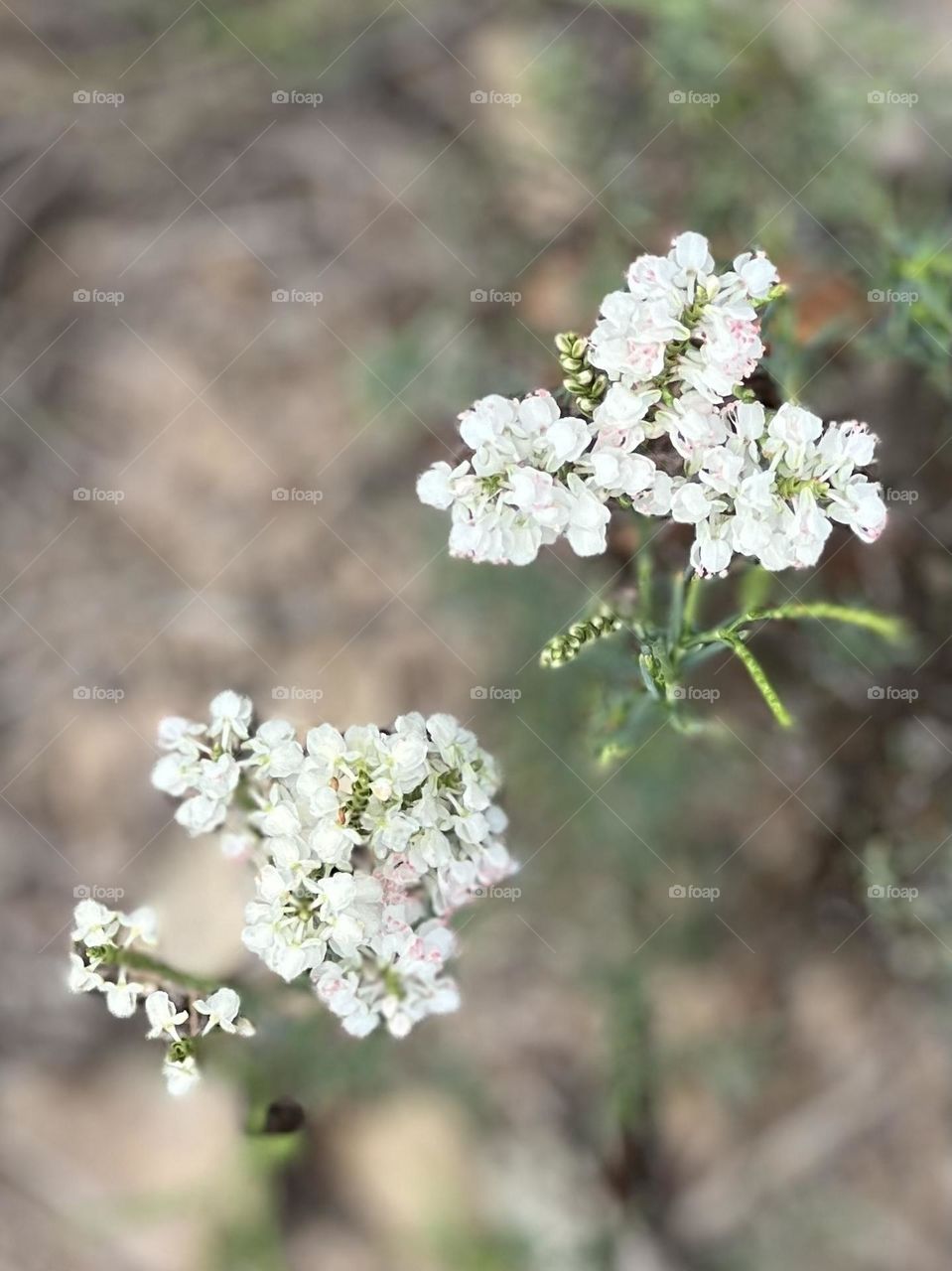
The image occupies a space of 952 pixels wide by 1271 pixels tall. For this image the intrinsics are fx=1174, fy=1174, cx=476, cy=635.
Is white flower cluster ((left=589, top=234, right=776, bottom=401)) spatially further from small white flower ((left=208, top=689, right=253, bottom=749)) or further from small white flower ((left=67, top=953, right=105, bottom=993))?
small white flower ((left=67, top=953, right=105, bottom=993))

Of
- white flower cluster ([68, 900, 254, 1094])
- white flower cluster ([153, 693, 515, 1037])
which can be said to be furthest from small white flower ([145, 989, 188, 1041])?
white flower cluster ([153, 693, 515, 1037])

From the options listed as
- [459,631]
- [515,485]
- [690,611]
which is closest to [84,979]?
[515,485]

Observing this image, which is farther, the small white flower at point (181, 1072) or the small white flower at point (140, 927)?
the small white flower at point (140, 927)

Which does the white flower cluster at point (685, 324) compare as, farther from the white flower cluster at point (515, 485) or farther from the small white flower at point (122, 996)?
the small white flower at point (122, 996)

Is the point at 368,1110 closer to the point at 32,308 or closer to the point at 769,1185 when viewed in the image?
the point at 769,1185

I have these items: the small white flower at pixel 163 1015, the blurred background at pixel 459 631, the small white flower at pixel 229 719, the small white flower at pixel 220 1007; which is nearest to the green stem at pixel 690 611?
the blurred background at pixel 459 631

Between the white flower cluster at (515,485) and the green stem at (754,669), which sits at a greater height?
the white flower cluster at (515,485)

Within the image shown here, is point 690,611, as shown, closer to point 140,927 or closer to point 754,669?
point 754,669
